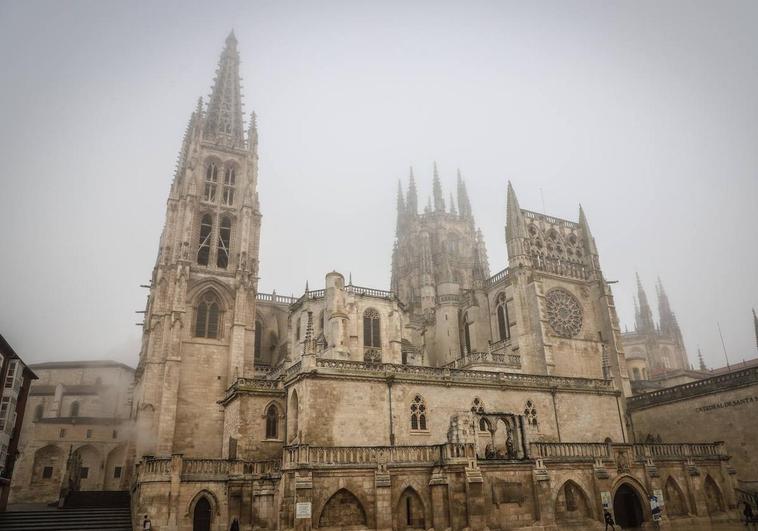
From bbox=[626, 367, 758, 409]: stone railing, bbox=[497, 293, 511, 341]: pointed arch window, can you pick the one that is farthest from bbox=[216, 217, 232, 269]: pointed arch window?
bbox=[626, 367, 758, 409]: stone railing

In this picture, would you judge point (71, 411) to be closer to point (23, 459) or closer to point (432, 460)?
point (23, 459)

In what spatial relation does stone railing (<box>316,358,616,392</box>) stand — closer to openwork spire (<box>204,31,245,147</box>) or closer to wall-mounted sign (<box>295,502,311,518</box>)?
wall-mounted sign (<box>295,502,311,518</box>)

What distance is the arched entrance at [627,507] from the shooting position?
25.0 m

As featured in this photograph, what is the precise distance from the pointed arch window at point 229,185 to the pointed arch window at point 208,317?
9169 mm

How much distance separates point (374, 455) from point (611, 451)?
37.5ft

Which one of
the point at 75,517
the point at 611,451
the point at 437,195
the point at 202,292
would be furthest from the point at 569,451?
the point at 437,195

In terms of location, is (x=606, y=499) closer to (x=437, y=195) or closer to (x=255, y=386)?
(x=255, y=386)

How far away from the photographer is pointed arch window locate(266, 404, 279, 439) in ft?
90.6

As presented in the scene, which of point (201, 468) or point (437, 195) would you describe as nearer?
point (201, 468)

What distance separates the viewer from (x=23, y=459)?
43406mm

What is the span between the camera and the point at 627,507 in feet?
83.8

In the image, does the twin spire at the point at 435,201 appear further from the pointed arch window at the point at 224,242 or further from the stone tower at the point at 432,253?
the pointed arch window at the point at 224,242

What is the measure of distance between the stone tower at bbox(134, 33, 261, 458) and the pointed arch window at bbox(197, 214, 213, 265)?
0.08m

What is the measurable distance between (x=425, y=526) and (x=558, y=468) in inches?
257
